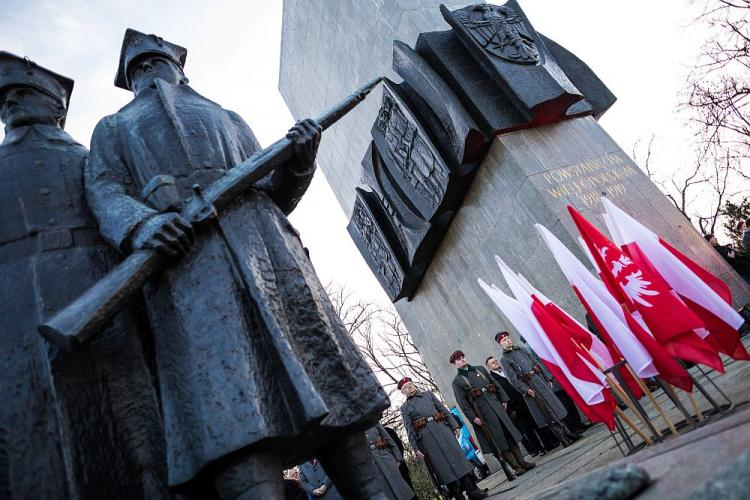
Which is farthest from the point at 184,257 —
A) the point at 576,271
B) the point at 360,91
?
the point at 576,271

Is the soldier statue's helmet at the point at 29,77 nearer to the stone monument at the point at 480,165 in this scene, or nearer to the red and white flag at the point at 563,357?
the red and white flag at the point at 563,357

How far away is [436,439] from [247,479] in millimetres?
6160

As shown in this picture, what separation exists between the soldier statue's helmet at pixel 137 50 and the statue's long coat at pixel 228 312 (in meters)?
0.38

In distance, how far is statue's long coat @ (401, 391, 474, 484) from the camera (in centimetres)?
675

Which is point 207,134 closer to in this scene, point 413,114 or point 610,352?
point 610,352

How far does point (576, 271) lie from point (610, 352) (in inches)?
26.9

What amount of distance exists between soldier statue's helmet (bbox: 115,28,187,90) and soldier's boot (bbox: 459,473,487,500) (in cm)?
597

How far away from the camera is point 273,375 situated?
1.62m

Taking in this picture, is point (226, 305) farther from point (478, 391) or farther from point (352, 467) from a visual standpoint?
point (478, 391)

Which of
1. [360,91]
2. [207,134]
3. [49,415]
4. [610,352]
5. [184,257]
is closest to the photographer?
[49,415]

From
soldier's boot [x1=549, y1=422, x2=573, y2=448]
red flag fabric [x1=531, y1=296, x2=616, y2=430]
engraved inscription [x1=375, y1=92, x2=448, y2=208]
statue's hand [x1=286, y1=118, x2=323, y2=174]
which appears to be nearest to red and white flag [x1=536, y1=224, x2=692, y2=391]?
red flag fabric [x1=531, y1=296, x2=616, y2=430]

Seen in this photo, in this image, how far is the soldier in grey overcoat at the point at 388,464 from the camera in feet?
22.2

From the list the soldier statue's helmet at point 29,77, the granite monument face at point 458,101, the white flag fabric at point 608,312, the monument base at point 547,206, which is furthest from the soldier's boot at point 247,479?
the granite monument face at point 458,101

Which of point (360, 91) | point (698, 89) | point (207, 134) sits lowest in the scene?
point (207, 134)
